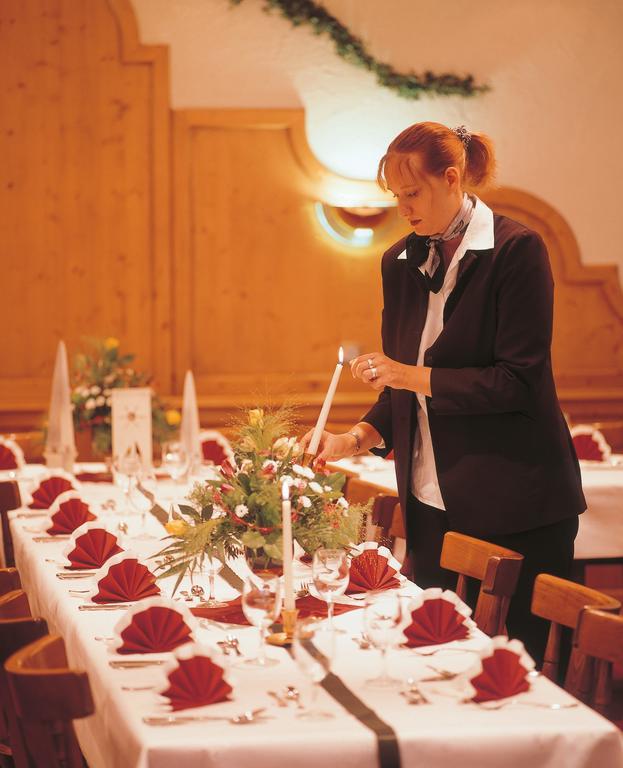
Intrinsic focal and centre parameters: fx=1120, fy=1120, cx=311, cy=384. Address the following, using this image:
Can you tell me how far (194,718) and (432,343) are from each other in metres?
1.33

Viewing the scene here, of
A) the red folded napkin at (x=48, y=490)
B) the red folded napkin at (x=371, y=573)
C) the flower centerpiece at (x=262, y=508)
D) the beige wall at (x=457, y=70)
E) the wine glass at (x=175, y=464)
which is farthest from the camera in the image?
the beige wall at (x=457, y=70)

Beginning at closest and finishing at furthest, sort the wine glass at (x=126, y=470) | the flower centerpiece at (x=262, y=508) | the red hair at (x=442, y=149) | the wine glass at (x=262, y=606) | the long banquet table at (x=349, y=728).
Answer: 1. the long banquet table at (x=349, y=728)
2. the wine glass at (x=262, y=606)
3. the flower centerpiece at (x=262, y=508)
4. the red hair at (x=442, y=149)
5. the wine glass at (x=126, y=470)

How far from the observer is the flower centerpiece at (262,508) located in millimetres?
2307

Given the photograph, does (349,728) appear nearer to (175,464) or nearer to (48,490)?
(48,490)

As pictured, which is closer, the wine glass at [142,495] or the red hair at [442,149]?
the red hair at [442,149]

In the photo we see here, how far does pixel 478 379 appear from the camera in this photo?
261 cm

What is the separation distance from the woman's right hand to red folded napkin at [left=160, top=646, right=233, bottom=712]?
825 millimetres

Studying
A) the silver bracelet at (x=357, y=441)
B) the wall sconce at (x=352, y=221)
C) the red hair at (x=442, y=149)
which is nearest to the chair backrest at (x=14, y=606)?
the silver bracelet at (x=357, y=441)

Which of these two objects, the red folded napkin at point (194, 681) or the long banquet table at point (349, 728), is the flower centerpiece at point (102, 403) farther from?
the red folded napkin at point (194, 681)

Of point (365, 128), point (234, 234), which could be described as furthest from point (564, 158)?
point (234, 234)

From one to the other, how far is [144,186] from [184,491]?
303 centimetres

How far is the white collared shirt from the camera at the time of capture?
2723 mm

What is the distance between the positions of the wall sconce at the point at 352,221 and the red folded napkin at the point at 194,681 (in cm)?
533

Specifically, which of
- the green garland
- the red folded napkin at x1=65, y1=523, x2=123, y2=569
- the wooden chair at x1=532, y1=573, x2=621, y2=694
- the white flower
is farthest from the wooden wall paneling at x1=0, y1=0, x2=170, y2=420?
the wooden chair at x1=532, y1=573, x2=621, y2=694
